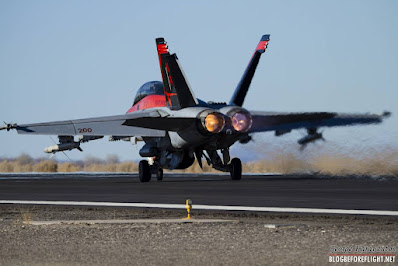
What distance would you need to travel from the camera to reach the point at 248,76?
38375 mm

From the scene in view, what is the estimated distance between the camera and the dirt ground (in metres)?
11.5

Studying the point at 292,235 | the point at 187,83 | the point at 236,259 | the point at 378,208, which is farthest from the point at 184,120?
the point at 236,259

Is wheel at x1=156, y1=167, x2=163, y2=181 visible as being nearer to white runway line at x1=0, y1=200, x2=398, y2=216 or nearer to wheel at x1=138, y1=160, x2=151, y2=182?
wheel at x1=138, y1=160, x2=151, y2=182

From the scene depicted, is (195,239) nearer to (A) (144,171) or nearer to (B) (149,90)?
(A) (144,171)

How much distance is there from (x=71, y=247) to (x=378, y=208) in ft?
28.6

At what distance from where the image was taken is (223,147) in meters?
36.6

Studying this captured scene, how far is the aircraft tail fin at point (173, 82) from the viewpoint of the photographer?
35938 millimetres

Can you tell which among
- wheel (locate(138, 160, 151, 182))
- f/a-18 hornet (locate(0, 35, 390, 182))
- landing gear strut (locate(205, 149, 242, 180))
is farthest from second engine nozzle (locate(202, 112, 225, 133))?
wheel (locate(138, 160, 151, 182))

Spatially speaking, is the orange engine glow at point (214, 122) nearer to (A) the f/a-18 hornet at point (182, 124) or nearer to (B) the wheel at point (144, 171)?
(A) the f/a-18 hornet at point (182, 124)

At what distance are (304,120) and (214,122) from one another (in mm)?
4848

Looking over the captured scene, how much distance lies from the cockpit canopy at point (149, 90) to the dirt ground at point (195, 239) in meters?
21.7

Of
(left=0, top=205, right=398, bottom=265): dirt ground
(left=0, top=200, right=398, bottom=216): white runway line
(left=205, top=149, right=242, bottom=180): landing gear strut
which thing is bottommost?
(left=0, top=205, right=398, bottom=265): dirt ground

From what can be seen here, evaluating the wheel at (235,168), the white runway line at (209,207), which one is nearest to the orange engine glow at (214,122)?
the wheel at (235,168)

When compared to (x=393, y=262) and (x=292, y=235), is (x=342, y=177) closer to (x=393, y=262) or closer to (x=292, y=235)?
(x=292, y=235)
